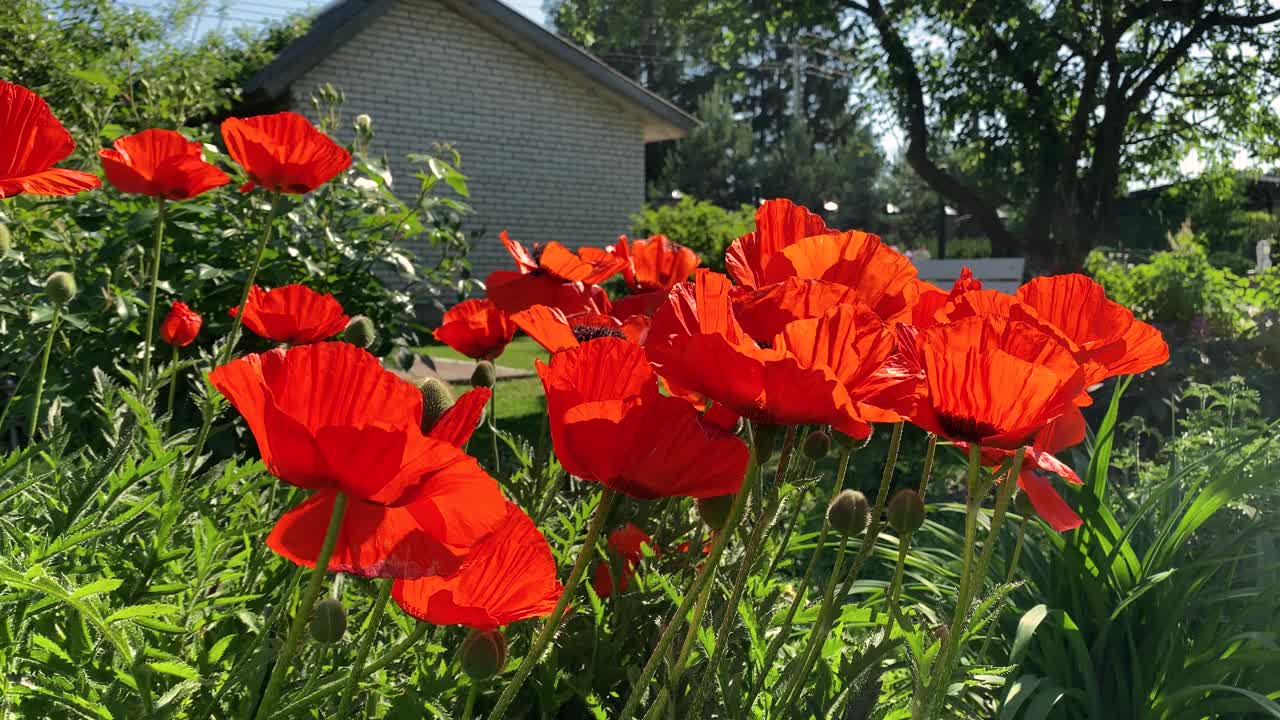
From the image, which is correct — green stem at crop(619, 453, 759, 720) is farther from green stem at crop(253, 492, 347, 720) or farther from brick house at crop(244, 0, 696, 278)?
brick house at crop(244, 0, 696, 278)

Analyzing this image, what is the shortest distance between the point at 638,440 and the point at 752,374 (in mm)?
86

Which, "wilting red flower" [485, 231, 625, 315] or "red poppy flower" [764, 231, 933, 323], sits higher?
"red poppy flower" [764, 231, 933, 323]

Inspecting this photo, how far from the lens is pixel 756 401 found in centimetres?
61

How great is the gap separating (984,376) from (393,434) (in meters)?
0.43

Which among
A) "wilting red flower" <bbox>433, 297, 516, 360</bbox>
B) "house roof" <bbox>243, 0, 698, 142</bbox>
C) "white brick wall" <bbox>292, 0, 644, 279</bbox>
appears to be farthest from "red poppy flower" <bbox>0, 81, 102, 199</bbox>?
"white brick wall" <bbox>292, 0, 644, 279</bbox>

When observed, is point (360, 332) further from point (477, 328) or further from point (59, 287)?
point (59, 287)

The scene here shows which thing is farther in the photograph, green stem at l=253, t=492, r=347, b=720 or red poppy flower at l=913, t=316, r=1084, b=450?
red poppy flower at l=913, t=316, r=1084, b=450

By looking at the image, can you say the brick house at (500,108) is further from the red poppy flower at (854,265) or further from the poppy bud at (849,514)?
the poppy bud at (849,514)

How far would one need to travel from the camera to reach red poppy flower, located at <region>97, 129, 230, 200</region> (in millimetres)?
1397

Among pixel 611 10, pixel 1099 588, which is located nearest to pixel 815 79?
pixel 611 10

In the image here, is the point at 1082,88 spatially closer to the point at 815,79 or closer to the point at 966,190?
the point at 966,190

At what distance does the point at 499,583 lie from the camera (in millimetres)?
647

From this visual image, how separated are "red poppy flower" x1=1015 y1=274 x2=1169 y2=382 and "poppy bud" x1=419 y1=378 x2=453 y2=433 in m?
0.54

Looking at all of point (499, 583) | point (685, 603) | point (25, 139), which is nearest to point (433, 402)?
point (499, 583)
